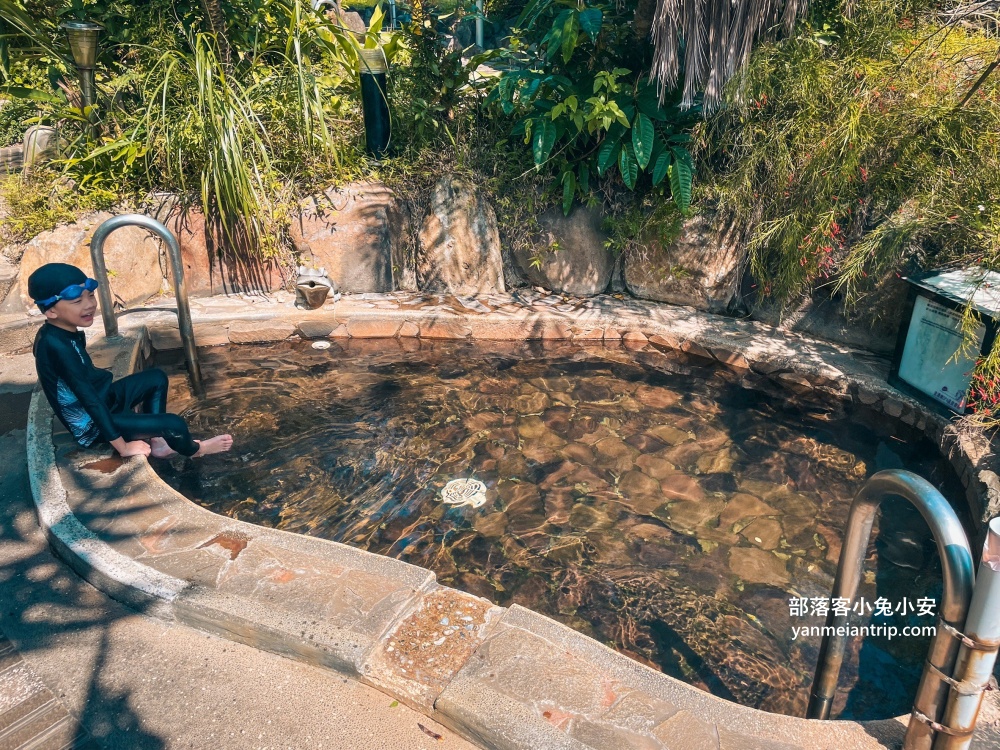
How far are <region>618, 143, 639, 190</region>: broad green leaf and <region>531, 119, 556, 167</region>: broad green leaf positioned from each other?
0.57m

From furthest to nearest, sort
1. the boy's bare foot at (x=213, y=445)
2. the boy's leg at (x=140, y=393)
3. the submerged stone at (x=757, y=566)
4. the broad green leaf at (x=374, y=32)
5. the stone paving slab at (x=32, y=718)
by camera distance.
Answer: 1. the broad green leaf at (x=374, y=32)
2. the boy's bare foot at (x=213, y=445)
3. the boy's leg at (x=140, y=393)
4. the submerged stone at (x=757, y=566)
5. the stone paving slab at (x=32, y=718)

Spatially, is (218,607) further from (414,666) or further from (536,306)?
(536,306)

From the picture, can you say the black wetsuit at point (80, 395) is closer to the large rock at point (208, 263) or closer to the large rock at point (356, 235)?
the large rock at point (208, 263)

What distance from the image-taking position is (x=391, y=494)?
13.3 ft

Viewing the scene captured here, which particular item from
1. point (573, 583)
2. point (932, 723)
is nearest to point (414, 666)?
point (573, 583)

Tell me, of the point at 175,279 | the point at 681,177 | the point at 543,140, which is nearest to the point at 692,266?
the point at 681,177

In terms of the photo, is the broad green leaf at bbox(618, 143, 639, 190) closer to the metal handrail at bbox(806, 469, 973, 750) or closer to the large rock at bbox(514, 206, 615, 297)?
the large rock at bbox(514, 206, 615, 297)

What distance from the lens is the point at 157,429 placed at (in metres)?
3.73

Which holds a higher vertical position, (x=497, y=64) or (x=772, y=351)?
(x=497, y=64)

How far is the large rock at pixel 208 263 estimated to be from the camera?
5.73 m

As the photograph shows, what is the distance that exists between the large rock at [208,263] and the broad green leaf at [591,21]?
3027 millimetres

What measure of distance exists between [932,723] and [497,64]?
636cm

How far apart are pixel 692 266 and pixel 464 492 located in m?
2.98

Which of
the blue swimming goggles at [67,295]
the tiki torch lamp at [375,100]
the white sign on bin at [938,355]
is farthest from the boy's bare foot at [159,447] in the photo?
the white sign on bin at [938,355]
